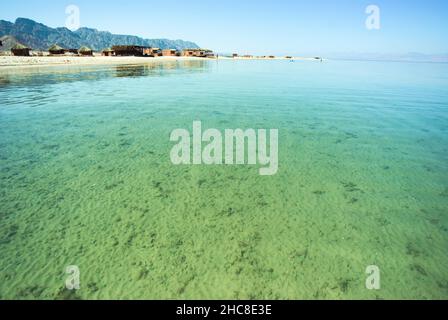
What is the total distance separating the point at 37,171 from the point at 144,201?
15.3 feet

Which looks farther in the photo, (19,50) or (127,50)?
(127,50)

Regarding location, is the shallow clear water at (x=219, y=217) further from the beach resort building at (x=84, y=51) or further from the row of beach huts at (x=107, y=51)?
the beach resort building at (x=84, y=51)

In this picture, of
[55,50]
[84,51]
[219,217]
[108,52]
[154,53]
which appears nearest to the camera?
[219,217]

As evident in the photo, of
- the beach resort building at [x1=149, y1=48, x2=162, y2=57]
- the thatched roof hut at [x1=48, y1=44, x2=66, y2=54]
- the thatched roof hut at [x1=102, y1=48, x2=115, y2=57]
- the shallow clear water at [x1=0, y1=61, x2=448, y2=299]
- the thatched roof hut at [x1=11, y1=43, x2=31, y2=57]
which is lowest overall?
the shallow clear water at [x1=0, y1=61, x2=448, y2=299]

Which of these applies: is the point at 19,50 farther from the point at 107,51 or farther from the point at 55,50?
the point at 107,51

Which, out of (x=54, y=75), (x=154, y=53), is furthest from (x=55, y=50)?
(x=54, y=75)

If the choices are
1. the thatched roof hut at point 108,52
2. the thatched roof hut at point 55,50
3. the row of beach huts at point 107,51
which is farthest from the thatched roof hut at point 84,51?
the thatched roof hut at point 108,52

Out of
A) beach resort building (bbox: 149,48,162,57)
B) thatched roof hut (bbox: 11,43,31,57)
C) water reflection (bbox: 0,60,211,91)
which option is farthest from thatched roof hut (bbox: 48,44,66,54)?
water reflection (bbox: 0,60,211,91)

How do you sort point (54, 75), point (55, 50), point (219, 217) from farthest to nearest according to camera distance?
point (55, 50)
point (54, 75)
point (219, 217)

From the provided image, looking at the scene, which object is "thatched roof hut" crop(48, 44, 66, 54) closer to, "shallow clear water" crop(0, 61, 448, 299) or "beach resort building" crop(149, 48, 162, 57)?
"beach resort building" crop(149, 48, 162, 57)

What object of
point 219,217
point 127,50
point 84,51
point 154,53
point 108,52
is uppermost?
point 154,53

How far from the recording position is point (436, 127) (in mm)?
16078
